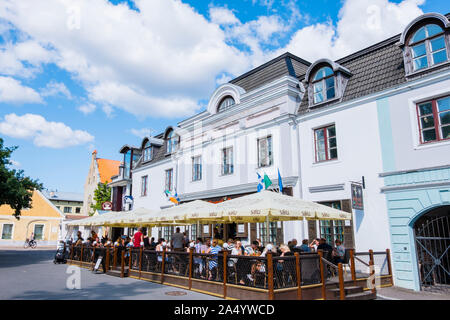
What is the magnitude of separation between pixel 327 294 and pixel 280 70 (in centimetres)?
1217

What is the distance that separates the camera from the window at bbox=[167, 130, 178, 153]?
80.4 ft

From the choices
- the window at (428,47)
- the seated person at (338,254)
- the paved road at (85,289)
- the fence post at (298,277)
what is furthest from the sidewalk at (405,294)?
the window at (428,47)

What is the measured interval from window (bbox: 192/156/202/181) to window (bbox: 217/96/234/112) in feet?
11.0

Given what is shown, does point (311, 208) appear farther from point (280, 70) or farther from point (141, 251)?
point (280, 70)

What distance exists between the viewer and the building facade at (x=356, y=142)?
1116 cm

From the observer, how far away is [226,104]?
65.4 feet

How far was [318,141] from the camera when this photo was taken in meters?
14.7

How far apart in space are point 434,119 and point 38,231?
146 feet

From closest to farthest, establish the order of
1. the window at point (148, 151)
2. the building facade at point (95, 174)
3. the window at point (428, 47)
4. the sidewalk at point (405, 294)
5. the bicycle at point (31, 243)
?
1. the sidewalk at point (405, 294)
2. the window at point (428, 47)
3. the window at point (148, 151)
4. the bicycle at point (31, 243)
5. the building facade at point (95, 174)

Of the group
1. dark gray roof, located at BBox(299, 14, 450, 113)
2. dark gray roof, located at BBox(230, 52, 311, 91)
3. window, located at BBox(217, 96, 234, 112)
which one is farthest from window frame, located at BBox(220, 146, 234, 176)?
dark gray roof, located at BBox(299, 14, 450, 113)

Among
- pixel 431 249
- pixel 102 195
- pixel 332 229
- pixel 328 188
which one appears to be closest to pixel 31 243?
pixel 102 195

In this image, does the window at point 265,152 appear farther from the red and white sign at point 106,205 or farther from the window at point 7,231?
the window at point 7,231

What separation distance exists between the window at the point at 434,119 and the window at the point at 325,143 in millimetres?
3342
